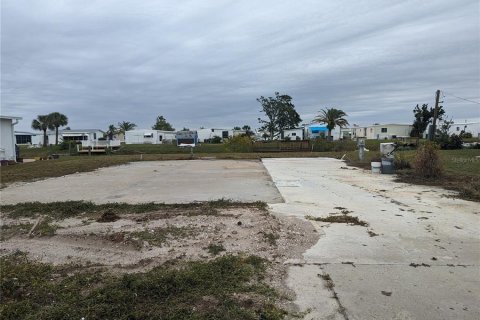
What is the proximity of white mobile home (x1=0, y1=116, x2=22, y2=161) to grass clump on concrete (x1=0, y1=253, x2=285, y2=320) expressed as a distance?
62.8 feet

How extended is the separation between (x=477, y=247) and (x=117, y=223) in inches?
198

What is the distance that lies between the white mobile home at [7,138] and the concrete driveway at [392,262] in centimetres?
1858

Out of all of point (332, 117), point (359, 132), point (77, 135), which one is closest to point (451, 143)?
point (332, 117)

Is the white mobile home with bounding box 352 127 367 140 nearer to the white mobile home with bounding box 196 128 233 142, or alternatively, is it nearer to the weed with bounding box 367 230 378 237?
the white mobile home with bounding box 196 128 233 142

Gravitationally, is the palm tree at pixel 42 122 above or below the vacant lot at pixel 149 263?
above

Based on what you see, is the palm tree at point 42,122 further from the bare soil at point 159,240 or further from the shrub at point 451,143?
the bare soil at point 159,240

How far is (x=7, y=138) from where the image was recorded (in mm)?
20344

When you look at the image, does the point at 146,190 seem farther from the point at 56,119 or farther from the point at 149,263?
the point at 56,119

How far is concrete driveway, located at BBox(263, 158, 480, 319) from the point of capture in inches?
121

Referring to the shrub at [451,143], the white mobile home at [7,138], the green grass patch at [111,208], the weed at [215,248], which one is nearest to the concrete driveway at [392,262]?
the weed at [215,248]

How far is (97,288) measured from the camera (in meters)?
3.34

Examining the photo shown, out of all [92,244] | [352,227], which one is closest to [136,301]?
[92,244]

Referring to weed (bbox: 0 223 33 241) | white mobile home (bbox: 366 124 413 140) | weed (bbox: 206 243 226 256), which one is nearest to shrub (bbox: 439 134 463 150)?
weed (bbox: 206 243 226 256)

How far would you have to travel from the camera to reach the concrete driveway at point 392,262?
308cm
